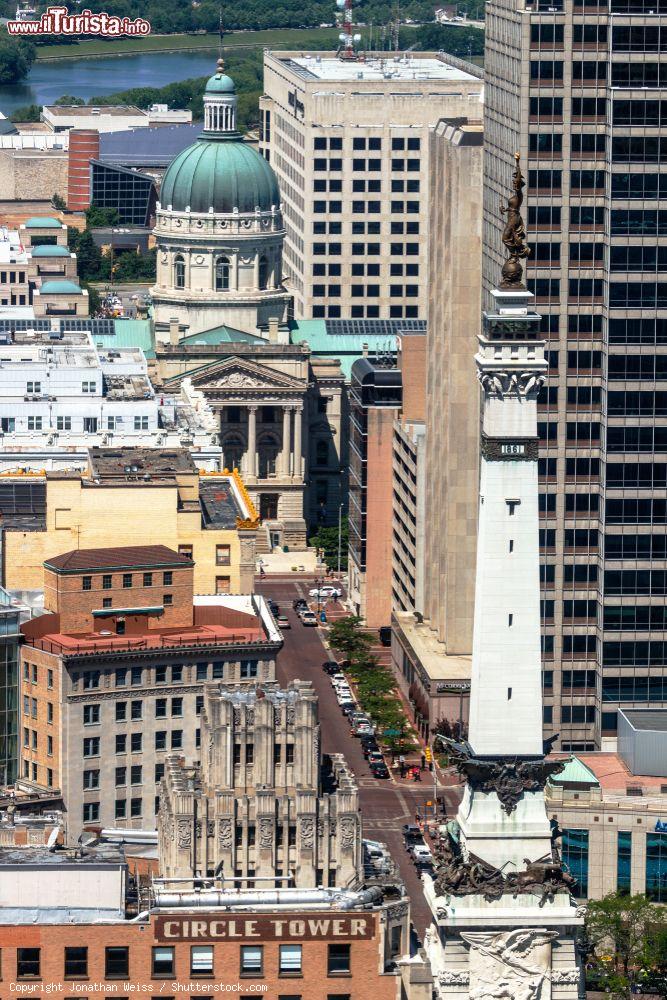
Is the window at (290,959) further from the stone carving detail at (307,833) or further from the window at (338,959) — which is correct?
the stone carving detail at (307,833)

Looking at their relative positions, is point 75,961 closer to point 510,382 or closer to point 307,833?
point 307,833

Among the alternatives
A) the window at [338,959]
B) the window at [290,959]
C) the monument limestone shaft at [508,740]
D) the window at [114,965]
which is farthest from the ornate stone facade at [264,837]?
the monument limestone shaft at [508,740]

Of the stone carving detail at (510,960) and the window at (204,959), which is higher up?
the stone carving detail at (510,960)

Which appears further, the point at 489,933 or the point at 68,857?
the point at 68,857

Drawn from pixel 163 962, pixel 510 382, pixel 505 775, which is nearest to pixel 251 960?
pixel 163 962

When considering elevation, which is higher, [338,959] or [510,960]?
[510,960]

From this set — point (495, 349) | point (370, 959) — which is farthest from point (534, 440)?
point (370, 959)

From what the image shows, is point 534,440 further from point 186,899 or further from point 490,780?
point 186,899
